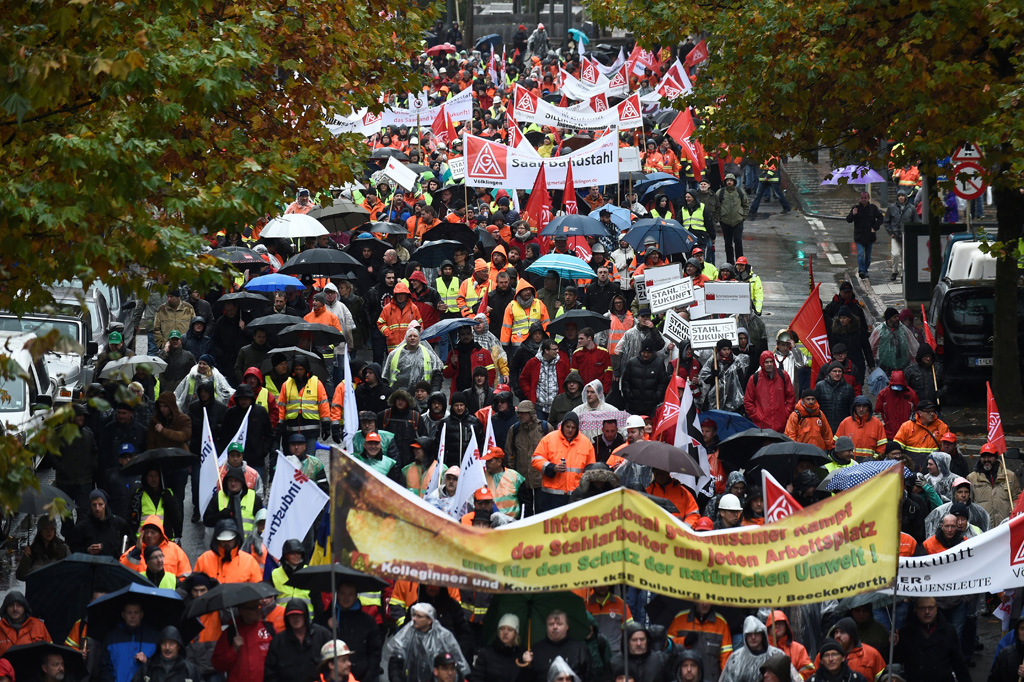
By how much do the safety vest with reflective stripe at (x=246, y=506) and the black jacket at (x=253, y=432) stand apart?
149 cm

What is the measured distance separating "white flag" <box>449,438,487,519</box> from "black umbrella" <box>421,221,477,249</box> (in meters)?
10.7

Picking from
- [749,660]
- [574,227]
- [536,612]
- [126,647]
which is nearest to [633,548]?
[749,660]

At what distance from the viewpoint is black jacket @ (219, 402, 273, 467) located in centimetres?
1606

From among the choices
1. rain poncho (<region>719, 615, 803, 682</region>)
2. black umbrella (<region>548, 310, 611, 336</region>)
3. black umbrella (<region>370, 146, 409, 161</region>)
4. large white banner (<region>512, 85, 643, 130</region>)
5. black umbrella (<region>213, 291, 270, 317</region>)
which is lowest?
rain poncho (<region>719, 615, 803, 682</region>)

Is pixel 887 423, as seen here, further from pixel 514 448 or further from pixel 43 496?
pixel 43 496

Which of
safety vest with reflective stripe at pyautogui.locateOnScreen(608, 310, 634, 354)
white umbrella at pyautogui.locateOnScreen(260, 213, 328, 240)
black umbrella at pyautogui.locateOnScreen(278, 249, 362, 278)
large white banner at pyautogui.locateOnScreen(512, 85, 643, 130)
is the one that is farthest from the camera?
large white banner at pyautogui.locateOnScreen(512, 85, 643, 130)

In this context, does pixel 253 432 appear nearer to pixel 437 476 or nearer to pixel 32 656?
pixel 437 476

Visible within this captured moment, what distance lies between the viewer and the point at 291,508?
43.3 feet

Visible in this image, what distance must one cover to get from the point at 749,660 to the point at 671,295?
24.8 ft

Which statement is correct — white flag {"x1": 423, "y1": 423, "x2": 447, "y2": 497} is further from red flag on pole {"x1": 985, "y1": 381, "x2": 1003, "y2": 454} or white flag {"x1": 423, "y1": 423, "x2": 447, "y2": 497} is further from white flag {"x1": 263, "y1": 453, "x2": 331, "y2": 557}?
red flag on pole {"x1": 985, "y1": 381, "x2": 1003, "y2": 454}

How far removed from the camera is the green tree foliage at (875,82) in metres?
17.4

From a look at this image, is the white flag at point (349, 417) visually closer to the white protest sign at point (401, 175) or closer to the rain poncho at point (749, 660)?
the rain poncho at point (749, 660)

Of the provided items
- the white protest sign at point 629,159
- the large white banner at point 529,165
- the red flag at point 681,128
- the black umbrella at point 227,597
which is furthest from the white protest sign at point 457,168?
the black umbrella at point 227,597

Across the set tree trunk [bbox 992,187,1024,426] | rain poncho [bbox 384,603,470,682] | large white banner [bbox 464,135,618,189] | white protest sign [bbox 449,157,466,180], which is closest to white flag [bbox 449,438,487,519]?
rain poncho [bbox 384,603,470,682]
